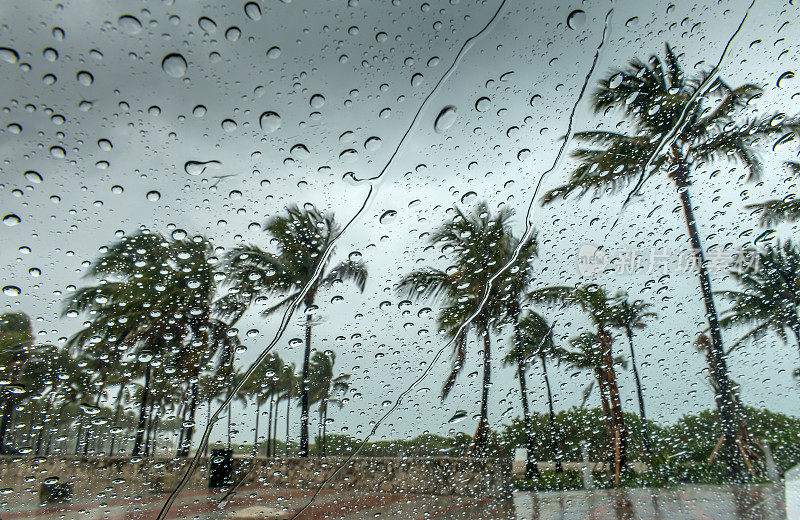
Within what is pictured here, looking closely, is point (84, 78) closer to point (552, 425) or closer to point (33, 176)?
point (33, 176)

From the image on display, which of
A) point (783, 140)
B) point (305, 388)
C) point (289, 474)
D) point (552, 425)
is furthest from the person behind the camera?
point (783, 140)

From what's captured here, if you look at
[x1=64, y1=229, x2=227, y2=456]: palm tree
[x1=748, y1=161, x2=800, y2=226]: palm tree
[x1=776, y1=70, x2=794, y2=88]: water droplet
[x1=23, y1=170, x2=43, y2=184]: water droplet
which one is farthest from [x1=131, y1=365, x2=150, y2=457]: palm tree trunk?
[x1=776, y1=70, x2=794, y2=88]: water droplet

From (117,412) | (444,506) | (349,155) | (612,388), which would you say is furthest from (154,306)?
(612,388)

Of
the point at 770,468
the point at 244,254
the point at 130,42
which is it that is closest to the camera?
the point at 130,42

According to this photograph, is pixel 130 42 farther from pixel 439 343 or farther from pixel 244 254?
pixel 439 343

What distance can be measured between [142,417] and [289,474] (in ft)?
1.66

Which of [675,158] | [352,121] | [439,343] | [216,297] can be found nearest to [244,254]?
[216,297]

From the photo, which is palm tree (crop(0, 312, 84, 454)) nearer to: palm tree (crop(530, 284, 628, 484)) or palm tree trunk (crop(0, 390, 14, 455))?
palm tree trunk (crop(0, 390, 14, 455))

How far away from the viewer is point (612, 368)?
68.4 inches

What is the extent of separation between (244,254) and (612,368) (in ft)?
5.19

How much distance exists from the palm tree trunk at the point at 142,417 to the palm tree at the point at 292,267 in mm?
299

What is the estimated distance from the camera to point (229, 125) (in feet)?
3.78

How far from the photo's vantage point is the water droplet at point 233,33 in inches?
43.3

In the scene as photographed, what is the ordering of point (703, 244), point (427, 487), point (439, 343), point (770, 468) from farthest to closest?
point (770, 468) → point (703, 244) → point (427, 487) → point (439, 343)
